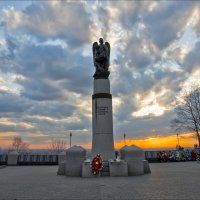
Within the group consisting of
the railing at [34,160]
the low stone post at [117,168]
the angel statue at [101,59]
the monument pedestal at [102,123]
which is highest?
the angel statue at [101,59]

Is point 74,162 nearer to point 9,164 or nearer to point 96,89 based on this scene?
point 96,89

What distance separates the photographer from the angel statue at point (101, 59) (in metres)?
22.5

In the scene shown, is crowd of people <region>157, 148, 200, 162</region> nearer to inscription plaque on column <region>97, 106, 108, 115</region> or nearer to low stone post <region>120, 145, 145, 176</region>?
inscription plaque on column <region>97, 106, 108, 115</region>

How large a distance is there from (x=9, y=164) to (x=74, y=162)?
57.1ft

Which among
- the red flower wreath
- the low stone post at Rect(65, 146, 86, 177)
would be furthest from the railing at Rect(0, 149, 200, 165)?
the red flower wreath

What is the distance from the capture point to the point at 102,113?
21.3m

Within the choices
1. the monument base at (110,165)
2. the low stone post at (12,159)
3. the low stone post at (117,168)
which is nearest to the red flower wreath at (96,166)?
the monument base at (110,165)

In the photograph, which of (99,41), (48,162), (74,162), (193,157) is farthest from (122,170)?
(193,157)

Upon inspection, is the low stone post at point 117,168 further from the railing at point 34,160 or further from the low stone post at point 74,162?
the railing at point 34,160

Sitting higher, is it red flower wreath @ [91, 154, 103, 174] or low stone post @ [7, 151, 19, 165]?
low stone post @ [7, 151, 19, 165]

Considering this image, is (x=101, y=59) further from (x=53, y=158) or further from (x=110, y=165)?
(x=53, y=158)

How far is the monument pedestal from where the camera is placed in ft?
68.5

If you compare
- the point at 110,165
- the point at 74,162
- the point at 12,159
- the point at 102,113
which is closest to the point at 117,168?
the point at 110,165

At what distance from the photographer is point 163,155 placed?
124 feet
